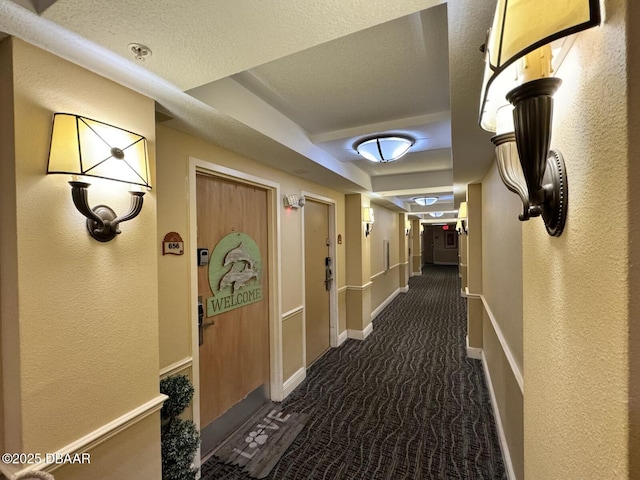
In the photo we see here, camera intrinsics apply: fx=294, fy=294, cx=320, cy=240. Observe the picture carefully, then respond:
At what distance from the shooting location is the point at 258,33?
1.04 metres

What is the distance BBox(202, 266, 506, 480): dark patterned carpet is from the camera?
206 centimetres

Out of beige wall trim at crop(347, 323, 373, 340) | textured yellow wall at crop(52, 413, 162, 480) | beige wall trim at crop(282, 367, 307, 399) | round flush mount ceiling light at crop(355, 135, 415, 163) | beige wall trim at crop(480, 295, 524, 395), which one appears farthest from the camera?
beige wall trim at crop(347, 323, 373, 340)

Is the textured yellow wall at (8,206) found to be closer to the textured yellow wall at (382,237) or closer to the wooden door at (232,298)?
the wooden door at (232,298)

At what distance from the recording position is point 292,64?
1.64 metres

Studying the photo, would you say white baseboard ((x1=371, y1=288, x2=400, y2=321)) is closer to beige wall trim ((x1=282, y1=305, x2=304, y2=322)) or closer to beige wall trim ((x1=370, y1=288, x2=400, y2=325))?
beige wall trim ((x1=370, y1=288, x2=400, y2=325))

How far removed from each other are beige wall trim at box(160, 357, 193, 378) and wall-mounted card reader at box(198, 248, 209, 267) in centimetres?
65

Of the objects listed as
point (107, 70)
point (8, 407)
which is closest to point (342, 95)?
point (107, 70)

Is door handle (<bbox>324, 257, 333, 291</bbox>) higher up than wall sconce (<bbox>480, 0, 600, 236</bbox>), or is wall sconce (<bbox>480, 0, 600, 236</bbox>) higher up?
wall sconce (<bbox>480, 0, 600, 236</bbox>)

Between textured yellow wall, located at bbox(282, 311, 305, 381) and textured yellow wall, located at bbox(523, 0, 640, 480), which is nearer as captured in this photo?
textured yellow wall, located at bbox(523, 0, 640, 480)

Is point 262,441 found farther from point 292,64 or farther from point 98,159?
point 292,64

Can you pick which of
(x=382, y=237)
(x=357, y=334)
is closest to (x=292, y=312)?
(x=357, y=334)

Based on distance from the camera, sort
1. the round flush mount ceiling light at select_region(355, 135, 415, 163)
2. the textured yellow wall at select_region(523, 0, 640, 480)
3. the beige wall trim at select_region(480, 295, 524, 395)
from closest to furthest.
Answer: the textured yellow wall at select_region(523, 0, 640, 480) → the beige wall trim at select_region(480, 295, 524, 395) → the round flush mount ceiling light at select_region(355, 135, 415, 163)

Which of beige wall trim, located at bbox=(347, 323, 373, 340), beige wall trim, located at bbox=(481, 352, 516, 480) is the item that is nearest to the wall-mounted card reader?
beige wall trim, located at bbox=(481, 352, 516, 480)

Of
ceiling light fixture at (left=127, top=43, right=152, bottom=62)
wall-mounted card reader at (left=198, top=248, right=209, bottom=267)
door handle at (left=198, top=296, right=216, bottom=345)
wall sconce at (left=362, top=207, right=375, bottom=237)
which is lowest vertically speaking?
door handle at (left=198, top=296, right=216, bottom=345)
